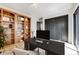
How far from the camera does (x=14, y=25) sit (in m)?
1.78

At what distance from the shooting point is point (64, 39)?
62.8 inches

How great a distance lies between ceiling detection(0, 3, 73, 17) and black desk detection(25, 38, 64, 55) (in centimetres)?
59

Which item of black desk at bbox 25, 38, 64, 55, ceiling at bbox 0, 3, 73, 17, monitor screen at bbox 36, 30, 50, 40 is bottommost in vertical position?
black desk at bbox 25, 38, 64, 55

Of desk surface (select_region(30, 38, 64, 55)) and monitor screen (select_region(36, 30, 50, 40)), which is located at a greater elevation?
monitor screen (select_region(36, 30, 50, 40))

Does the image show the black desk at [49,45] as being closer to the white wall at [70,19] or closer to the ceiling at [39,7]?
the white wall at [70,19]

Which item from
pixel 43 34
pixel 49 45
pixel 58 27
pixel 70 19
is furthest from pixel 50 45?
pixel 70 19

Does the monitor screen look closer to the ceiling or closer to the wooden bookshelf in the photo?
the wooden bookshelf

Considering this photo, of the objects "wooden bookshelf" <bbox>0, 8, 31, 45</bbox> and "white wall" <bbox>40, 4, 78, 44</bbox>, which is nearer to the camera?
"white wall" <bbox>40, 4, 78, 44</bbox>

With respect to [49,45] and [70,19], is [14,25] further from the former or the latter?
[70,19]

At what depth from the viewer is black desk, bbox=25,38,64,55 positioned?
5.38 feet

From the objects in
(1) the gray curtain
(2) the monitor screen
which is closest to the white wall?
(1) the gray curtain

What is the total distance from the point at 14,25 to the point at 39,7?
66cm
